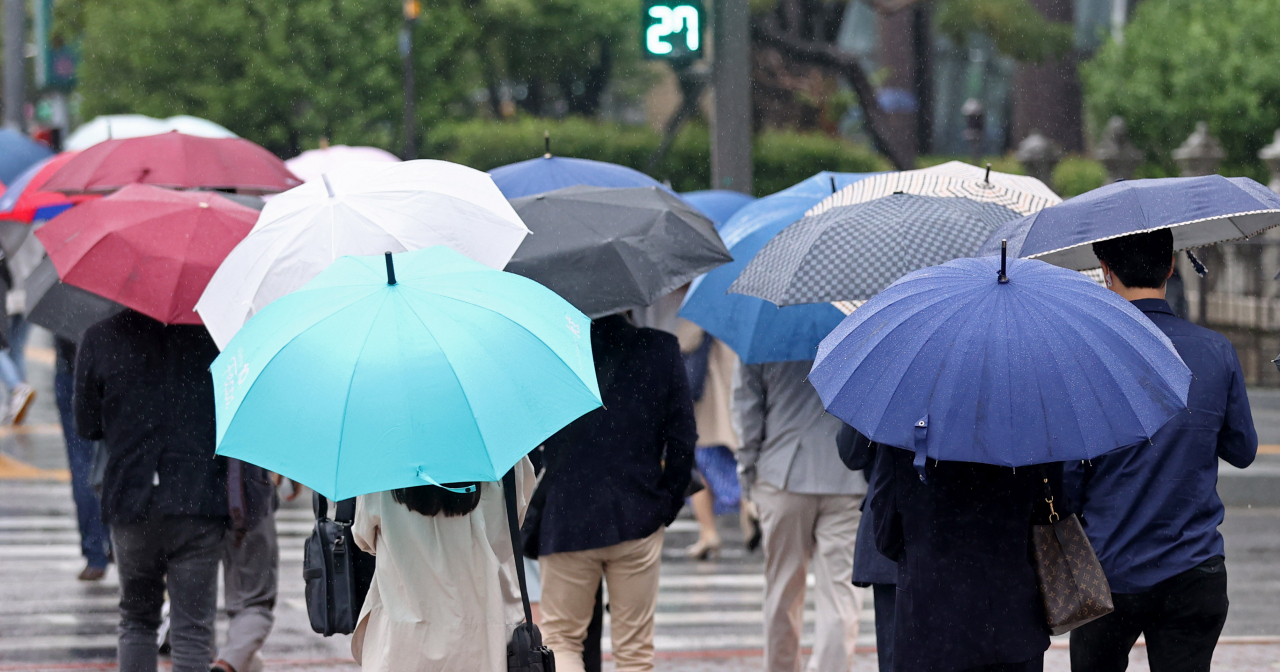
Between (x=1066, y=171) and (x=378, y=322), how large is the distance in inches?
1096

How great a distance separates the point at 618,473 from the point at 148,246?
77.6 inches

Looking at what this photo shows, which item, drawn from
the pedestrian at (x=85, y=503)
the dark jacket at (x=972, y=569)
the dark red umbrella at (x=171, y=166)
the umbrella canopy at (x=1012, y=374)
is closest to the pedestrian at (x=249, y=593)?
the dark red umbrella at (x=171, y=166)

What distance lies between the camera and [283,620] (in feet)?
25.3

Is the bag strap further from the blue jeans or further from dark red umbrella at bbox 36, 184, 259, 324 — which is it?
the blue jeans

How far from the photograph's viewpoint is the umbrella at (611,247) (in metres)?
5.07

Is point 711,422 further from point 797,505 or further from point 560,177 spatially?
point 797,505

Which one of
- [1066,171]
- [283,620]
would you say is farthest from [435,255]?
[1066,171]

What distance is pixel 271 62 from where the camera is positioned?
2753 centimetres

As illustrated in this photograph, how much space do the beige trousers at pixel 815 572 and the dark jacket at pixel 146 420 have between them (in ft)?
7.30

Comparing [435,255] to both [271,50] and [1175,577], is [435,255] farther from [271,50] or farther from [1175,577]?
[271,50]

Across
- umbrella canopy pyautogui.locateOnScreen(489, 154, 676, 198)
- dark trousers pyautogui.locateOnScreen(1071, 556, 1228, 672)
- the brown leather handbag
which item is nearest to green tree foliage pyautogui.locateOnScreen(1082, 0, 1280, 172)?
umbrella canopy pyautogui.locateOnScreen(489, 154, 676, 198)

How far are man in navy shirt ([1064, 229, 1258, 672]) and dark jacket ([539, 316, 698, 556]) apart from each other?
5.18 feet

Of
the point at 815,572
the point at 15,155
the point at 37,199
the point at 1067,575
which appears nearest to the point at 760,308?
the point at 815,572

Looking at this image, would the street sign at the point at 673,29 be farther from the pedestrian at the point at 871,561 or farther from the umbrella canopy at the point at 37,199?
the pedestrian at the point at 871,561
